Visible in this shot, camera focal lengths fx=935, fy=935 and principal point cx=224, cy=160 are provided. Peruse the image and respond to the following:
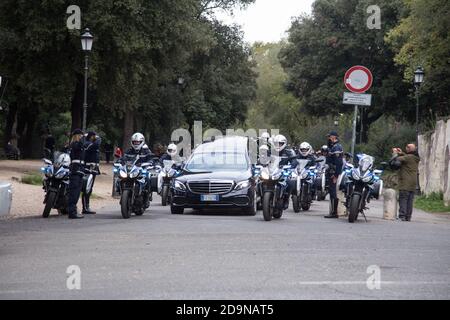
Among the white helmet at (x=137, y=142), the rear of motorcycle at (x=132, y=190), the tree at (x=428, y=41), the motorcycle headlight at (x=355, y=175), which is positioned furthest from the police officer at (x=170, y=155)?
the tree at (x=428, y=41)

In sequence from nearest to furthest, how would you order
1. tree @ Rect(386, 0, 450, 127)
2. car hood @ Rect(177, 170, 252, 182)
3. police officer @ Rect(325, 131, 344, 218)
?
car hood @ Rect(177, 170, 252, 182) < police officer @ Rect(325, 131, 344, 218) < tree @ Rect(386, 0, 450, 127)

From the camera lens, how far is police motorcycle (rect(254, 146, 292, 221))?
62.7 feet

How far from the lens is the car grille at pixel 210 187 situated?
20.9 meters

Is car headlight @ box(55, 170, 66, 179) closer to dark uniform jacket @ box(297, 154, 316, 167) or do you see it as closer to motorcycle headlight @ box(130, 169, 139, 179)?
motorcycle headlight @ box(130, 169, 139, 179)

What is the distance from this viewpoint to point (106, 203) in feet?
86.2

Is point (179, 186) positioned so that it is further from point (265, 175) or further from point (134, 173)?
point (265, 175)

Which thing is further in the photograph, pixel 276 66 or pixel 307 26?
pixel 276 66

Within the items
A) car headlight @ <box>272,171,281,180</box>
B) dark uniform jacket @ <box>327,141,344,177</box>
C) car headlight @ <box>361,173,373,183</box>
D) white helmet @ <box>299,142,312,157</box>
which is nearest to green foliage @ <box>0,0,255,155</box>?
white helmet @ <box>299,142,312,157</box>

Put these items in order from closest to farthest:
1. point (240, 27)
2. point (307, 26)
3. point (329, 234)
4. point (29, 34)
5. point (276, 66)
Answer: point (329, 234)
point (29, 34)
point (240, 27)
point (307, 26)
point (276, 66)

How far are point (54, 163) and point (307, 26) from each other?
45.6m

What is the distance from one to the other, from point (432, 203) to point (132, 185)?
1449 cm

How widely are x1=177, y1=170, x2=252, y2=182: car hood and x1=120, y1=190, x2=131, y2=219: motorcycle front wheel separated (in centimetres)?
196
